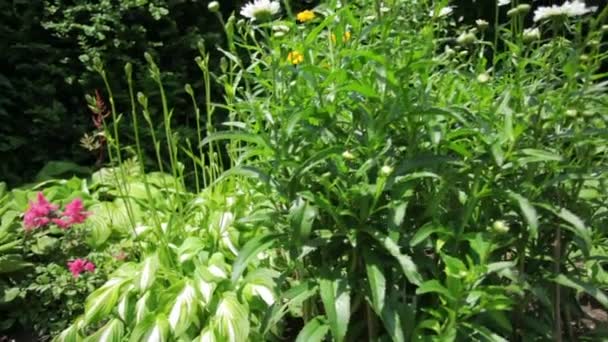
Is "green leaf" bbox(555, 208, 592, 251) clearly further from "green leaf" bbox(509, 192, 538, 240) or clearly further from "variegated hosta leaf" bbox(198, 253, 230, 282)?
"variegated hosta leaf" bbox(198, 253, 230, 282)

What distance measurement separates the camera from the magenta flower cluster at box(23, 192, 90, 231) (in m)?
2.67

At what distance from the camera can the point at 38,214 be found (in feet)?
8.91

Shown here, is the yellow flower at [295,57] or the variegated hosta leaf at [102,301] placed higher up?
the yellow flower at [295,57]

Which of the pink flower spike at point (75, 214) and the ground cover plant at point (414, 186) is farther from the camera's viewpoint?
the pink flower spike at point (75, 214)

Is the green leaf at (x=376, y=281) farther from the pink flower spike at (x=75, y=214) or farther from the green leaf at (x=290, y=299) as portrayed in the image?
the pink flower spike at (x=75, y=214)

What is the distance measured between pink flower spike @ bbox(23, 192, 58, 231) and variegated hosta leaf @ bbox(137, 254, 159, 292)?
63 centimetres

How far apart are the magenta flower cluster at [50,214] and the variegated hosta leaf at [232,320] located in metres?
0.81

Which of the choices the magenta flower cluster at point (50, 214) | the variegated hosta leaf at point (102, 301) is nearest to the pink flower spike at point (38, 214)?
the magenta flower cluster at point (50, 214)

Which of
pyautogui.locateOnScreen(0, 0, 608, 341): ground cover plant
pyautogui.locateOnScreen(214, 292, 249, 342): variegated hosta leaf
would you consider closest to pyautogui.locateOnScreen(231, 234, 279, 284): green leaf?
pyautogui.locateOnScreen(0, 0, 608, 341): ground cover plant

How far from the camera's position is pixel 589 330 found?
90.1 inches

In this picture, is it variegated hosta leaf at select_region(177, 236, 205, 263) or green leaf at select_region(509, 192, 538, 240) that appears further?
variegated hosta leaf at select_region(177, 236, 205, 263)

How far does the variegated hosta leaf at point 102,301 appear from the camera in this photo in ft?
7.55

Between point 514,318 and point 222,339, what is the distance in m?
0.86

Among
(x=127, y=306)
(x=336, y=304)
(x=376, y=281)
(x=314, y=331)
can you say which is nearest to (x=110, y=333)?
(x=127, y=306)
